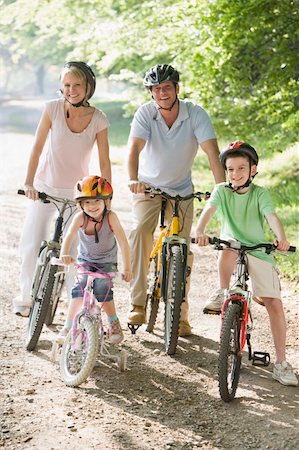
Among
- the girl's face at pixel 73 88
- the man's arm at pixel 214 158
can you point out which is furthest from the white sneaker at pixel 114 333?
the girl's face at pixel 73 88

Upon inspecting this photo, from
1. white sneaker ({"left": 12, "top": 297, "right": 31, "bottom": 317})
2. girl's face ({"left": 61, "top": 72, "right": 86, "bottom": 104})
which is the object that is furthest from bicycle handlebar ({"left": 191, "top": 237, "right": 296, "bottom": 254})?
white sneaker ({"left": 12, "top": 297, "right": 31, "bottom": 317})

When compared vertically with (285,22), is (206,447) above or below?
below

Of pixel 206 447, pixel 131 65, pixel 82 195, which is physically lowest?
pixel 206 447

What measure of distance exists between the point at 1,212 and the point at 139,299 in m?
7.66

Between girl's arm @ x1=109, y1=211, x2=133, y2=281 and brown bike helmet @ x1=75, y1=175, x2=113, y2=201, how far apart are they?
192 mm

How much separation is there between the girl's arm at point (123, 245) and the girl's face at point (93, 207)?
0.11 meters

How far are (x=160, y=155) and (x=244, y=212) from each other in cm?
120

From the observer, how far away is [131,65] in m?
27.0

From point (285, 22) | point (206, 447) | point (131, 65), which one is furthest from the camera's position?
point (131, 65)

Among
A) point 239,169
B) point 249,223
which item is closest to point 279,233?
point 249,223

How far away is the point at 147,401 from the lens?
5793mm

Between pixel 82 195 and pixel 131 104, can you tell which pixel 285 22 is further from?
pixel 131 104

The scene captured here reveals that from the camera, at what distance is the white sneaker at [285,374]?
620cm

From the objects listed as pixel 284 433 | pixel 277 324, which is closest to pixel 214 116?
pixel 277 324
